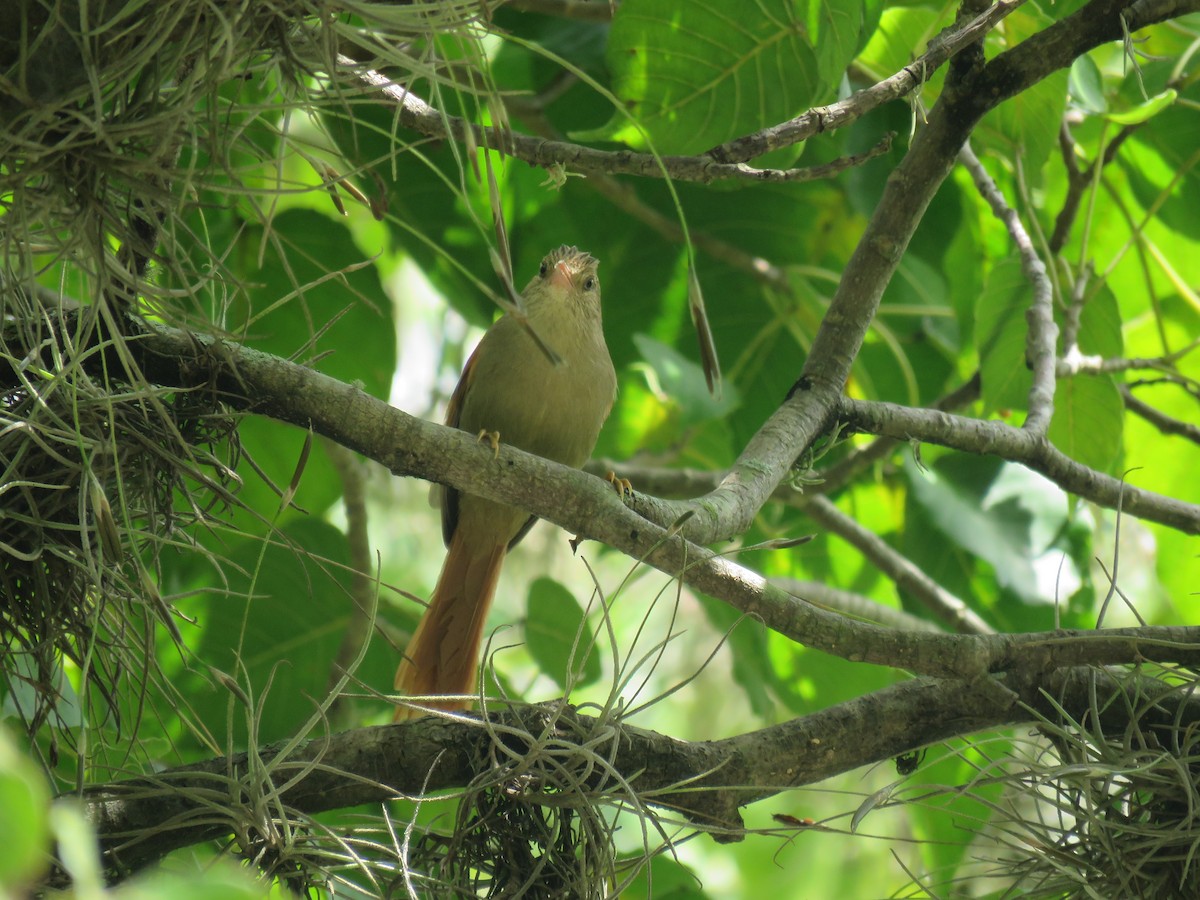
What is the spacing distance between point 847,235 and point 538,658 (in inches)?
72.3

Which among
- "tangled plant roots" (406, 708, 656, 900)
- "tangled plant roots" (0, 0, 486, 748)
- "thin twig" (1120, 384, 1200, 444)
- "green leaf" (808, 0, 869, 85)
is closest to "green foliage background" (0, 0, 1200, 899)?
"green leaf" (808, 0, 869, 85)

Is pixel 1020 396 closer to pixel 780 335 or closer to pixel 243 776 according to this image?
pixel 780 335

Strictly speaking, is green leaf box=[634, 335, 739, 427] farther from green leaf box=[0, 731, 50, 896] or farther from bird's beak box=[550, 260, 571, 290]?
green leaf box=[0, 731, 50, 896]

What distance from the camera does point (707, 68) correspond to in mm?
2531

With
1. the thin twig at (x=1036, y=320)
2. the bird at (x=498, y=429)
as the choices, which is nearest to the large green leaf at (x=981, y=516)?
the thin twig at (x=1036, y=320)

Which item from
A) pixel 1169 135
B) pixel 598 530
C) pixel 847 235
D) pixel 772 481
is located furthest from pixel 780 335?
pixel 598 530

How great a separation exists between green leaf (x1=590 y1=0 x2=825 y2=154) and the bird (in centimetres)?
72

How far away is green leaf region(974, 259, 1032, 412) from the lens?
2949 mm

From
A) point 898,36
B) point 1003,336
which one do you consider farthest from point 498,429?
point 898,36

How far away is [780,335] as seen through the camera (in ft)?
12.8

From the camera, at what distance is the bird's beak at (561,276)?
3.46m

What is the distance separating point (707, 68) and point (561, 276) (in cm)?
106

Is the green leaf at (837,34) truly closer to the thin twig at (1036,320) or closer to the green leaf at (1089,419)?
the thin twig at (1036,320)

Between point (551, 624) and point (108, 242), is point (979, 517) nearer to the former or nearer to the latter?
point (551, 624)
